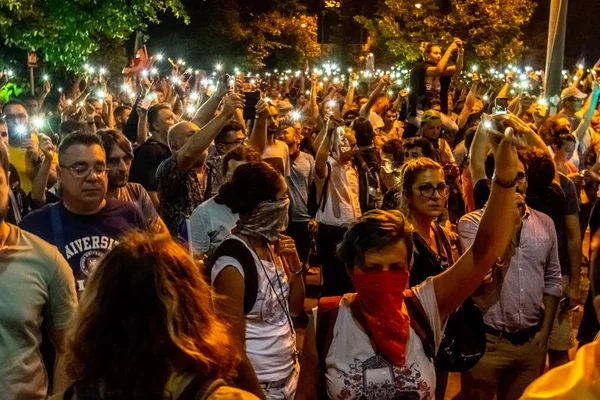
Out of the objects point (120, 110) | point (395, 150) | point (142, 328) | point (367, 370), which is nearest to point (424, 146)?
point (395, 150)

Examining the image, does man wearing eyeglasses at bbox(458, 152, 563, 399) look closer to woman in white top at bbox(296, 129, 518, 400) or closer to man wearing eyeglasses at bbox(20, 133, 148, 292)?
woman in white top at bbox(296, 129, 518, 400)

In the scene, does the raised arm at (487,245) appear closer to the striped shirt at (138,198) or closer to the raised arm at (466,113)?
the striped shirt at (138,198)

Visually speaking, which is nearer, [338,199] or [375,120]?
[338,199]

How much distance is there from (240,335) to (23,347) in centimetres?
93

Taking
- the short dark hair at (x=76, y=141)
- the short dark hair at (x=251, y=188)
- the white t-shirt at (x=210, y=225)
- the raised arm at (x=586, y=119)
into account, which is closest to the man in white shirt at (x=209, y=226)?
the white t-shirt at (x=210, y=225)

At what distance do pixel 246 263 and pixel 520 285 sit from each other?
171 centimetres

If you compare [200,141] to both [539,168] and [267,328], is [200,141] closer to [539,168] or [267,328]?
[267,328]

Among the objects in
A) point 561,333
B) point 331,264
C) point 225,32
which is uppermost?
point 225,32

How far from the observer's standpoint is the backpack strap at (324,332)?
3.21 m

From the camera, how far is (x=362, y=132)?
28.5 feet

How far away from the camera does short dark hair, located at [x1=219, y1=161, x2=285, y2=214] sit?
3908mm

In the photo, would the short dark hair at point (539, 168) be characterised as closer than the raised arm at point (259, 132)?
Yes

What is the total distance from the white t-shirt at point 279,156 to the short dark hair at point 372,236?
4.10m

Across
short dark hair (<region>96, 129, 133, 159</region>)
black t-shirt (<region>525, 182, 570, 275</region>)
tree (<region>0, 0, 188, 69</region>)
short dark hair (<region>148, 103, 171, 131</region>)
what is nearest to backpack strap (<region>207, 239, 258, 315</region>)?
short dark hair (<region>96, 129, 133, 159</region>)
